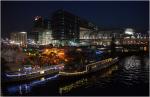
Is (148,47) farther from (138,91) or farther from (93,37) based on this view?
(138,91)

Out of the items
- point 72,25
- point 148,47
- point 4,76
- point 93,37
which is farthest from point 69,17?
point 4,76

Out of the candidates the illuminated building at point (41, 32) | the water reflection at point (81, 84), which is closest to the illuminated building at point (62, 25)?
the illuminated building at point (41, 32)

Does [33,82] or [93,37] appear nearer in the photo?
[33,82]

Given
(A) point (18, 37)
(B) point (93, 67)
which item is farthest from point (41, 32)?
(B) point (93, 67)

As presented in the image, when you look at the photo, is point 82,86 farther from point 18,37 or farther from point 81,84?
point 18,37

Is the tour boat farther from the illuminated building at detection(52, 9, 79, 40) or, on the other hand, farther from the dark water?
the illuminated building at detection(52, 9, 79, 40)

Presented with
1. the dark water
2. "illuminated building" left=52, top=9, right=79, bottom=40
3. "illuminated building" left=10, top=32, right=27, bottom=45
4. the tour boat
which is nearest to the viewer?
the dark water

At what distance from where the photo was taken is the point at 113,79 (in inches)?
662

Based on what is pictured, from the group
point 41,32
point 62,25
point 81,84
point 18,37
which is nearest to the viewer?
point 81,84

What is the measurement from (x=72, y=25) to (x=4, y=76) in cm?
4755

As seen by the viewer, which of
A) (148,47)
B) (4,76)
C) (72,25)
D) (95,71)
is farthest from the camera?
(72,25)

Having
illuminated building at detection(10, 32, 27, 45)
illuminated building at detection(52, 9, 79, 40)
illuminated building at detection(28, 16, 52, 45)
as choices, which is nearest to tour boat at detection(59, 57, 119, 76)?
illuminated building at detection(52, 9, 79, 40)

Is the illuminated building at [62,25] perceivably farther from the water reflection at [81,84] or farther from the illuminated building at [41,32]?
the water reflection at [81,84]

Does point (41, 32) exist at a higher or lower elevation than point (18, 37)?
higher
